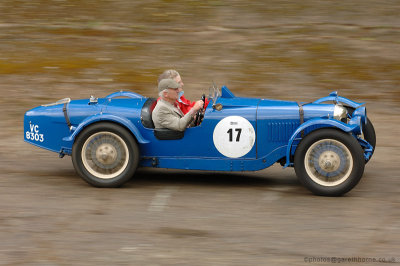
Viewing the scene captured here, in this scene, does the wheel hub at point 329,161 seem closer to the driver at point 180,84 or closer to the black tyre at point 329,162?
the black tyre at point 329,162

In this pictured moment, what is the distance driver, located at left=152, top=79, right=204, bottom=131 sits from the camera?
7.41m

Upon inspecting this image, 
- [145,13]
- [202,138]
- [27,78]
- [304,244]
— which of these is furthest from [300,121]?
[145,13]

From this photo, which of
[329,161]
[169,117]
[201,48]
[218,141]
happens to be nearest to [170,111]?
[169,117]

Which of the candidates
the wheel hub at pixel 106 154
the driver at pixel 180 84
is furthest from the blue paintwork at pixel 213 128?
the driver at pixel 180 84

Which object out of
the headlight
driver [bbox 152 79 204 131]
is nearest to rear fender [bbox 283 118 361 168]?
the headlight

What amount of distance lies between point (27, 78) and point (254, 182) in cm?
665

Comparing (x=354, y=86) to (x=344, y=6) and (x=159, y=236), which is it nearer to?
(x=344, y=6)

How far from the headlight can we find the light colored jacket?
1550 mm

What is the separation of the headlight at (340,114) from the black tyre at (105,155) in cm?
216

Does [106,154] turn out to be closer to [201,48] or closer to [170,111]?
[170,111]

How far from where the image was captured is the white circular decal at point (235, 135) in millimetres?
7363

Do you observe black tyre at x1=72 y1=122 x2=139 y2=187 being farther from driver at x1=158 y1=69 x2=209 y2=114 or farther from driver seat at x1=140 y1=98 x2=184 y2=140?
driver at x1=158 y1=69 x2=209 y2=114

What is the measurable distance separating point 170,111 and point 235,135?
759 millimetres

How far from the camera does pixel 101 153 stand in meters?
7.46
